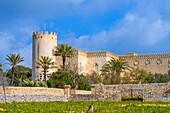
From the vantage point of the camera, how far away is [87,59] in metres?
88.2

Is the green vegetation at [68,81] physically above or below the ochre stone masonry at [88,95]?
above

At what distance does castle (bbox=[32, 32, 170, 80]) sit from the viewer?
79.0 meters

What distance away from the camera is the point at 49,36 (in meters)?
79.6

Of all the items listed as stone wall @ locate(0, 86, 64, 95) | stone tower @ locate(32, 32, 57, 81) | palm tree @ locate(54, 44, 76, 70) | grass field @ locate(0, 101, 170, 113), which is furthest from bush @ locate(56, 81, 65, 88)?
stone tower @ locate(32, 32, 57, 81)

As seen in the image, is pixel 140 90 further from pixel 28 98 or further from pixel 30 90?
pixel 28 98

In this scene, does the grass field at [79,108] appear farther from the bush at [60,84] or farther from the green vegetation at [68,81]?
the green vegetation at [68,81]

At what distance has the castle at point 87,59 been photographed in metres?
79.0

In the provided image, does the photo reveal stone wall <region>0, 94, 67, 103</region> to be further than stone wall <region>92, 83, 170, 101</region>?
No

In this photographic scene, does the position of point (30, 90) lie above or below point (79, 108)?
above

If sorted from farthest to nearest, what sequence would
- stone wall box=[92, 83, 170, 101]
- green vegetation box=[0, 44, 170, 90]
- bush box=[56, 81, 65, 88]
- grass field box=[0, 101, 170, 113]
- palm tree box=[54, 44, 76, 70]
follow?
1. palm tree box=[54, 44, 76, 70]
2. green vegetation box=[0, 44, 170, 90]
3. bush box=[56, 81, 65, 88]
4. stone wall box=[92, 83, 170, 101]
5. grass field box=[0, 101, 170, 113]

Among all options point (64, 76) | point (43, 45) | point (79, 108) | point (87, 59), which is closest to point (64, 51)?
point (64, 76)

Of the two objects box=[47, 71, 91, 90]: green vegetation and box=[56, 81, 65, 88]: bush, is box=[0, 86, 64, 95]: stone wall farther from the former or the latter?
box=[47, 71, 91, 90]: green vegetation

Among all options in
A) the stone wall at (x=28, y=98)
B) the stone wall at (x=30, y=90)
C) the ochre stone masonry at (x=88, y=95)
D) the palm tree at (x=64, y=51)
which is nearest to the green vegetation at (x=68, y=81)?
the ochre stone masonry at (x=88, y=95)

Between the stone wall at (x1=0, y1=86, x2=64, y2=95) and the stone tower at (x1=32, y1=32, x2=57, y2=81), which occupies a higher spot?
the stone tower at (x1=32, y1=32, x2=57, y2=81)
